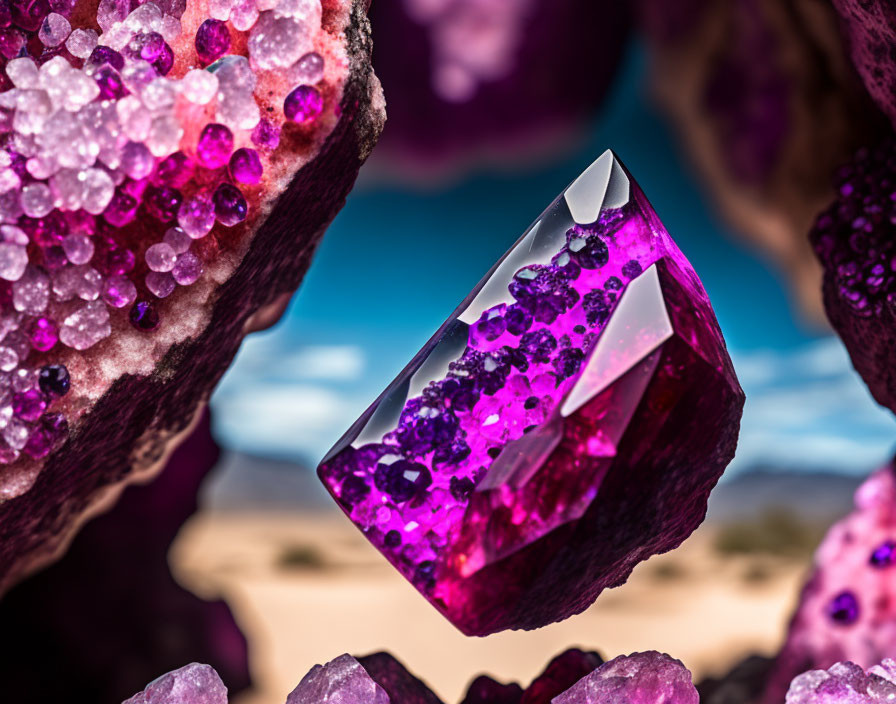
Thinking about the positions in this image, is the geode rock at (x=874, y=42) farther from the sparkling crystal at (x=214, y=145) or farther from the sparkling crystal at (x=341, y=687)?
the sparkling crystal at (x=341, y=687)

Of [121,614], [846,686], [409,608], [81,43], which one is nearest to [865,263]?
[846,686]

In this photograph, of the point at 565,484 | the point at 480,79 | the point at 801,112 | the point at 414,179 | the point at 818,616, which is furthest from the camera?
the point at 414,179

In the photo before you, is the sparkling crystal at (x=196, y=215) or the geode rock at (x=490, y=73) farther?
the geode rock at (x=490, y=73)

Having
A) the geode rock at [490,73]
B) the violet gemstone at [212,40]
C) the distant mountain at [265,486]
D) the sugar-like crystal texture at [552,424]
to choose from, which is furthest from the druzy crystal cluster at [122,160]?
the distant mountain at [265,486]

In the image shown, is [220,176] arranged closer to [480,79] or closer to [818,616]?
[818,616]

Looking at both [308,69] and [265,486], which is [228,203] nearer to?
[308,69]

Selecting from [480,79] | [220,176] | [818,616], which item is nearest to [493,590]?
[220,176]
